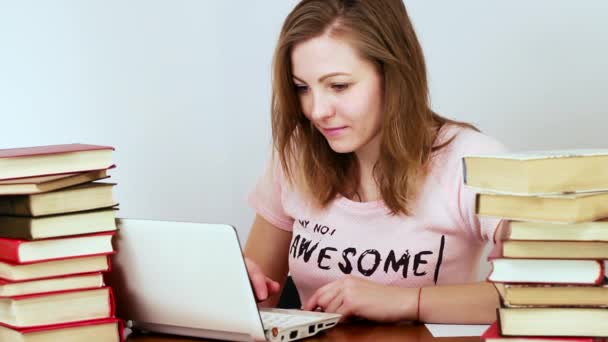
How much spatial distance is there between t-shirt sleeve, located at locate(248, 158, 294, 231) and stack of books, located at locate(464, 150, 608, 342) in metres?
0.94

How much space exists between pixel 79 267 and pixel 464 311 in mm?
663

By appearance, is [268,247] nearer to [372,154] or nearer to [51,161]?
[372,154]

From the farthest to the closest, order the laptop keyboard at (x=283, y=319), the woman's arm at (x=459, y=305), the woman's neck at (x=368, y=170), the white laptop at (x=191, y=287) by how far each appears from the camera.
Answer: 1. the woman's neck at (x=368, y=170)
2. the woman's arm at (x=459, y=305)
3. the laptop keyboard at (x=283, y=319)
4. the white laptop at (x=191, y=287)

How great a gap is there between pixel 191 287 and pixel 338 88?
572 millimetres

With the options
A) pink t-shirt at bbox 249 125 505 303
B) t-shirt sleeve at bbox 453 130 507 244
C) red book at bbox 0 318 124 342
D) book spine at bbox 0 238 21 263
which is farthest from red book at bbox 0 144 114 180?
t-shirt sleeve at bbox 453 130 507 244

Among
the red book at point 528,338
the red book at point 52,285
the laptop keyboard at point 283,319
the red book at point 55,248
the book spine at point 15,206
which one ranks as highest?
the book spine at point 15,206

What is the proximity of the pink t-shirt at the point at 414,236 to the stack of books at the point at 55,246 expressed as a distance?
575 mm

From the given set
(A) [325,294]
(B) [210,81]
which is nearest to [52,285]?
(A) [325,294]

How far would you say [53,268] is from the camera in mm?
1434

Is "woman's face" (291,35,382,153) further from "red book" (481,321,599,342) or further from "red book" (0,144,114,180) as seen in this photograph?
"red book" (481,321,599,342)

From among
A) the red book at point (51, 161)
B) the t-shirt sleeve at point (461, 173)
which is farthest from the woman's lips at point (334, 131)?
the red book at point (51, 161)

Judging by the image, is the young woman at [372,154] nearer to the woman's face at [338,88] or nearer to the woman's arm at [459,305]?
the woman's face at [338,88]

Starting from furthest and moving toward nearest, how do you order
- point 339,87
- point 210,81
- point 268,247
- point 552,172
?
point 210,81, point 268,247, point 339,87, point 552,172

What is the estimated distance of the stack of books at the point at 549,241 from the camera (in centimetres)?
115
